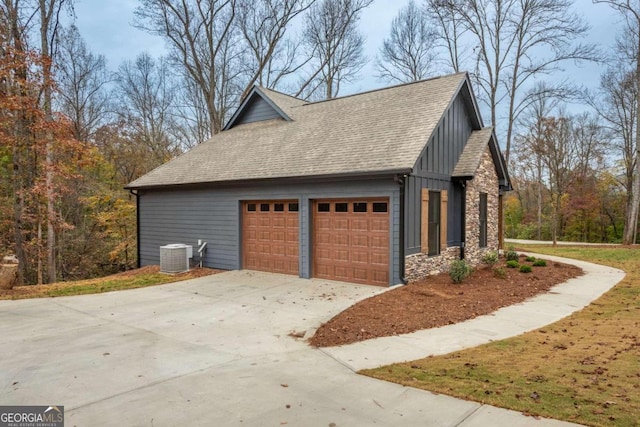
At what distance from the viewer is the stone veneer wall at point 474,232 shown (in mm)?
9672

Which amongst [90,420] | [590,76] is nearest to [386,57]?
[590,76]

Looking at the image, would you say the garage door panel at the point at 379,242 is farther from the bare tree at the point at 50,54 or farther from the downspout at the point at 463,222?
the bare tree at the point at 50,54

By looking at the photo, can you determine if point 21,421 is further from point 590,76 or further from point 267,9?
point 590,76

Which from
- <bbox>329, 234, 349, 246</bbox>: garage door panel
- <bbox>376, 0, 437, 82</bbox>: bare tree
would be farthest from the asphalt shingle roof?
<bbox>376, 0, 437, 82</bbox>: bare tree

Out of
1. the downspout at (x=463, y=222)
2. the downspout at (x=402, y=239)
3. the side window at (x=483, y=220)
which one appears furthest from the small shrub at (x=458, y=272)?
the side window at (x=483, y=220)

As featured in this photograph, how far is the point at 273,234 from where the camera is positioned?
38.1 feet

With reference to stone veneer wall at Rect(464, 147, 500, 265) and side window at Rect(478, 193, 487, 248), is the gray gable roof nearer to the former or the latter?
stone veneer wall at Rect(464, 147, 500, 265)

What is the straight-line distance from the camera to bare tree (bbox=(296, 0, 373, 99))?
22500mm

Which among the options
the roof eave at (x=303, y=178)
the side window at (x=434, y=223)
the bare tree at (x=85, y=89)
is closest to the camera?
the roof eave at (x=303, y=178)

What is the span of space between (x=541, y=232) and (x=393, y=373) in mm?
31071

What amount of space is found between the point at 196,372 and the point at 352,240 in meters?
6.02

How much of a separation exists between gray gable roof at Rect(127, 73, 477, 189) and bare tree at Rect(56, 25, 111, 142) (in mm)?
8127

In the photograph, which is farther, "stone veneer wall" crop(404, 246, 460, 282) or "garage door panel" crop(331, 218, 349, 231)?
"garage door panel" crop(331, 218, 349, 231)

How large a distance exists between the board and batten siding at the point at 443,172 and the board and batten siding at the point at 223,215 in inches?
20.7
